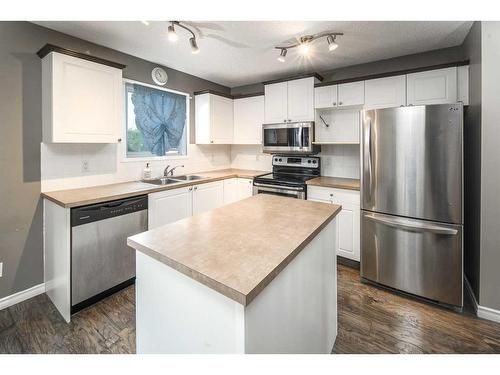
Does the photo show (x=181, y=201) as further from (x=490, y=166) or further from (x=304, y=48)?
(x=490, y=166)

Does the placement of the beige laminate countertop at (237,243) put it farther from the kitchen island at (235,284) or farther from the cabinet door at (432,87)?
the cabinet door at (432,87)

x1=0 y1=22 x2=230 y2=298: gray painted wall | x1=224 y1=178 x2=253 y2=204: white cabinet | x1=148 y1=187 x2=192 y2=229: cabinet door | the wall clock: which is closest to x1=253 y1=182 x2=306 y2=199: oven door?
x1=224 y1=178 x2=253 y2=204: white cabinet

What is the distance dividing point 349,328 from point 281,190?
1700 mm

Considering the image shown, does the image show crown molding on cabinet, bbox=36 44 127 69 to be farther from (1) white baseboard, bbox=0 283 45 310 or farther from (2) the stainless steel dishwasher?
A: (1) white baseboard, bbox=0 283 45 310

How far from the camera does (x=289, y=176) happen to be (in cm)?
364

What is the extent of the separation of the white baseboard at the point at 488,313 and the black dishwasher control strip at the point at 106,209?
2.91 meters

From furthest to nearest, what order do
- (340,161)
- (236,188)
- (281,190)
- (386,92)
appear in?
1. (236,188)
2. (340,161)
3. (281,190)
4. (386,92)

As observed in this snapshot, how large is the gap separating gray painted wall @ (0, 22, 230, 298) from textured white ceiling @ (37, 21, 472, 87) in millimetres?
280

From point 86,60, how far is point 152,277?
211 cm

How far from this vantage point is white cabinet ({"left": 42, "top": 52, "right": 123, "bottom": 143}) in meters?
2.14

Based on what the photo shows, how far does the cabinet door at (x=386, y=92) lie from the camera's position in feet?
9.03

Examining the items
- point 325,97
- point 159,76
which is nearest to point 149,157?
point 159,76
